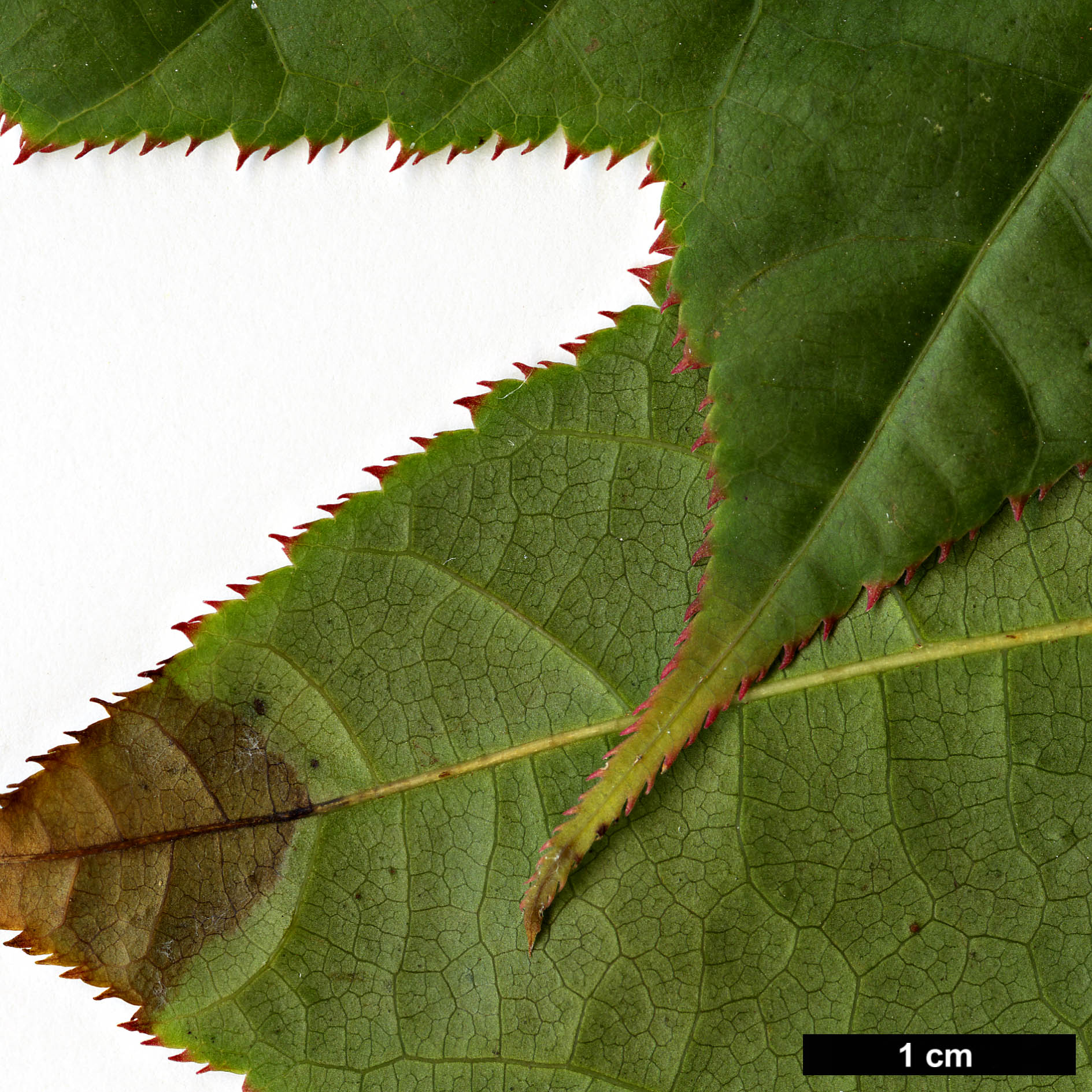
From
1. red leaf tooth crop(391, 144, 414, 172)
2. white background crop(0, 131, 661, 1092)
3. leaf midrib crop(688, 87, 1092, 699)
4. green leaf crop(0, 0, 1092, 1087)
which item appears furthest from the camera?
white background crop(0, 131, 661, 1092)

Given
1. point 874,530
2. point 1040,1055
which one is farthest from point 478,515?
point 1040,1055

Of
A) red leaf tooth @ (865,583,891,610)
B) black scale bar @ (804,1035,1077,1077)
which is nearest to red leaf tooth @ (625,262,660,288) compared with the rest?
red leaf tooth @ (865,583,891,610)

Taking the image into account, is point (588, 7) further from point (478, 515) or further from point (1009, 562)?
point (1009, 562)

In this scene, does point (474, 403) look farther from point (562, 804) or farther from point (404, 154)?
point (562, 804)

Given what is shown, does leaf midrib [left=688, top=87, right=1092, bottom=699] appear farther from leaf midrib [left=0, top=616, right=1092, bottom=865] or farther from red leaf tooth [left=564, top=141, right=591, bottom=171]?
red leaf tooth [left=564, top=141, right=591, bottom=171]

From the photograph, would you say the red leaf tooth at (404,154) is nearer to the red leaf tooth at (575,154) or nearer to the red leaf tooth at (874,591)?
the red leaf tooth at (575,154)

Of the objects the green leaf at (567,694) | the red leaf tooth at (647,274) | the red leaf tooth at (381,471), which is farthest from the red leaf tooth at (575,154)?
the red leaf tooth at (381,471)

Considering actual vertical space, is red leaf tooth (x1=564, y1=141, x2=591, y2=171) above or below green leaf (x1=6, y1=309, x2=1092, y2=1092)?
above
